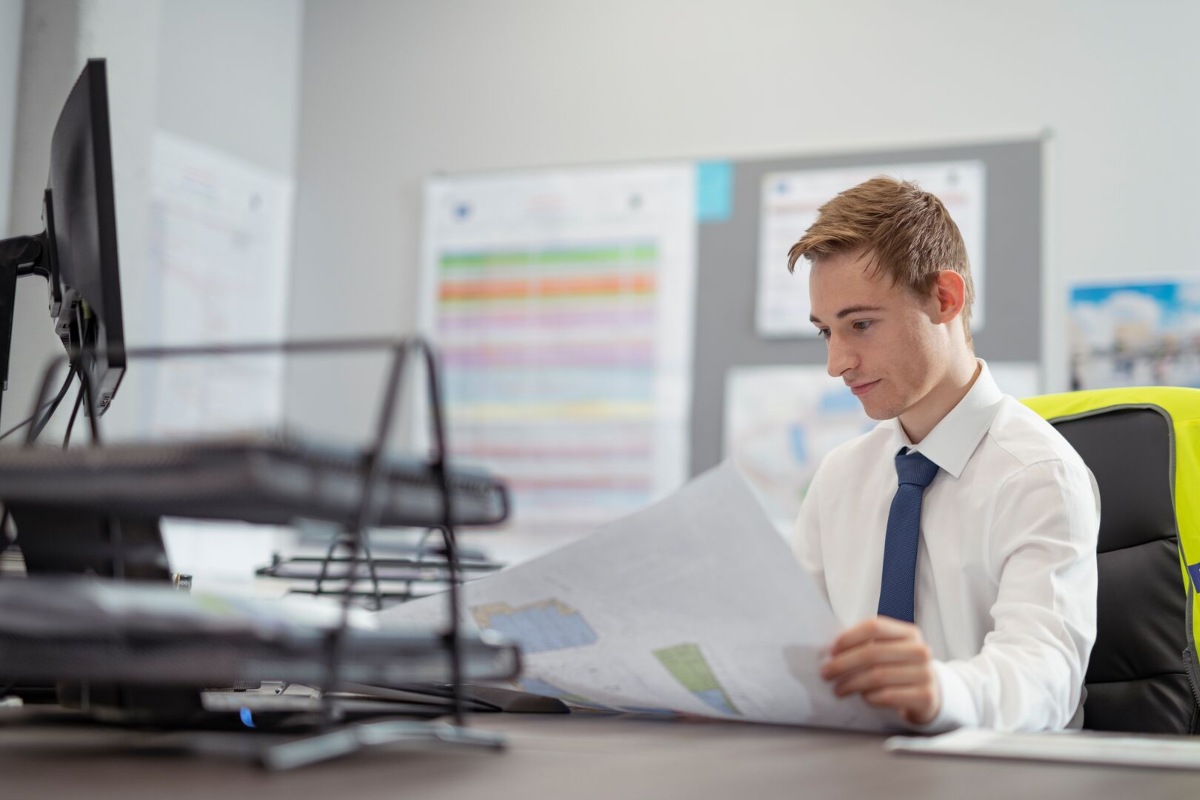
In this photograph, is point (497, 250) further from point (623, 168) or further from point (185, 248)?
point (185, 248)

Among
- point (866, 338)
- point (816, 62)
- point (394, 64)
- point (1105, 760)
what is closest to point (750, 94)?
point (816, 62)

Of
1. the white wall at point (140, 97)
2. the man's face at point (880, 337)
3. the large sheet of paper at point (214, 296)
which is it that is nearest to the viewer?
the man's face at point (880, 337)

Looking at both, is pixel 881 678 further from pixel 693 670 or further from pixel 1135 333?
pixel 1135 333

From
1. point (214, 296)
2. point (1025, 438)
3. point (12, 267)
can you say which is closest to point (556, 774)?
point (12, 267)

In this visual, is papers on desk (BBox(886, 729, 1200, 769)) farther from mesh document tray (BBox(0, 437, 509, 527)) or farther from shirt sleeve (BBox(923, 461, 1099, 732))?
mesh document tray (BBox(0, 437, 509, 527))

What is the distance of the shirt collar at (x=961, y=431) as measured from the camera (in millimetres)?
1264

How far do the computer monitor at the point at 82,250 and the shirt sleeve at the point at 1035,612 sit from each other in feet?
1.96

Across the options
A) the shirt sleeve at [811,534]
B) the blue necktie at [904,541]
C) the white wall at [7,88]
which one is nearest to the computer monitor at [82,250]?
the blue necktie at [904,541]

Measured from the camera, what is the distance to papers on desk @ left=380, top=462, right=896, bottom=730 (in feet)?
2.22

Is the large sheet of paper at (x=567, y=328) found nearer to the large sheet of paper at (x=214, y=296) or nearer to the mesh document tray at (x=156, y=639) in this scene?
the large sheet of paper at (x=214, y=296)

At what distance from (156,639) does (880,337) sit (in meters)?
1.00

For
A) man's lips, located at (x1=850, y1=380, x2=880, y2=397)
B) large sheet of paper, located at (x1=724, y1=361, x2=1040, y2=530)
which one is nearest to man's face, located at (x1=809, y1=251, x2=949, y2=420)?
man's lips, located at (x1=850, y1=380, x2=880, y2=397)

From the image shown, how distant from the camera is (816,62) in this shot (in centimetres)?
326

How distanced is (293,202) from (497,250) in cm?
74
